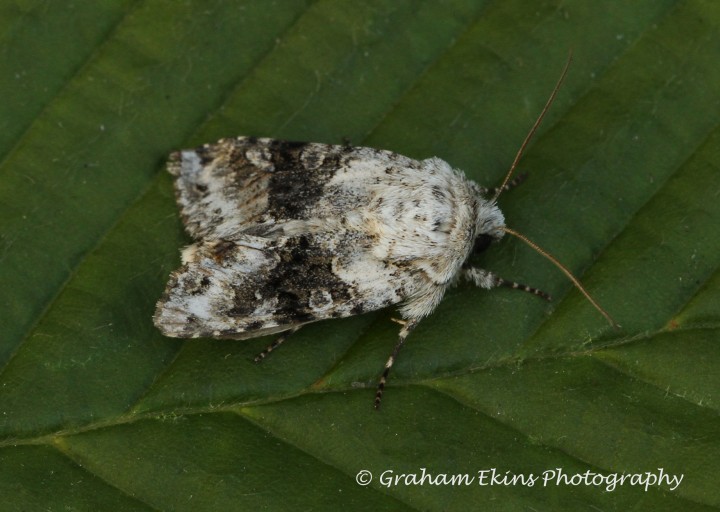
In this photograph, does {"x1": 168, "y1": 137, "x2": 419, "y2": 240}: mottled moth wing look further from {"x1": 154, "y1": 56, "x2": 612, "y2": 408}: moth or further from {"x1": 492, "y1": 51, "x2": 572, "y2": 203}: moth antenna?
{"x1": 492, "y1": 51, "x2": 572, "y2": 203}: moth antenna

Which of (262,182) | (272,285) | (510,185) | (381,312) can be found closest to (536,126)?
(510,185)

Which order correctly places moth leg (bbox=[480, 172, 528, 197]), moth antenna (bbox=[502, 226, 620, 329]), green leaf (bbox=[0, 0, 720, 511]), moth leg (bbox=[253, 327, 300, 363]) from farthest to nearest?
moth leg (bbox=[480, 172, 528, 197])
moth leg (bbox=[253, 327, 300, 363])
moth antenna (bbox=[502, 226, 620, 329])
green leaf (bbox=[0, 0, 720, 511])

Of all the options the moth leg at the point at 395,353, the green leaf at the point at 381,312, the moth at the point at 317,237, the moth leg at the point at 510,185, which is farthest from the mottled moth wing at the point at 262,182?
the moth leg at the point at 395,353

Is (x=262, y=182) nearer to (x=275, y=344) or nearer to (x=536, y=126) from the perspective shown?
(x=275, y=344)

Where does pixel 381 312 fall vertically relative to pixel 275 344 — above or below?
above

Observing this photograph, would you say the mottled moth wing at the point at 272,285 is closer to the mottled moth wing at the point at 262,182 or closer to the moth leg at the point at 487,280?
the mottled moth wing at the point at 262,182

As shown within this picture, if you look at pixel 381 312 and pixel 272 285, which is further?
pixel 381 312

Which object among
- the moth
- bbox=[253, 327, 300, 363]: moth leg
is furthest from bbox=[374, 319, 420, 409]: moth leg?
bbox=[253, 327, 300, 363]: moth leg

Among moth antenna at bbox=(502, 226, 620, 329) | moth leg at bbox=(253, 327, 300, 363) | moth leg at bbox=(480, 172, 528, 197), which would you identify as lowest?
moth leg at bbox=(253, 327, 300, 363)
